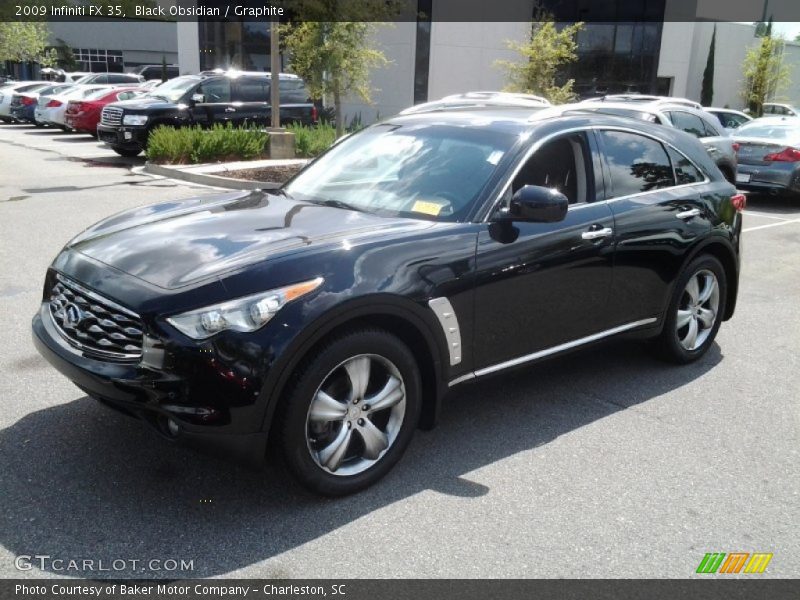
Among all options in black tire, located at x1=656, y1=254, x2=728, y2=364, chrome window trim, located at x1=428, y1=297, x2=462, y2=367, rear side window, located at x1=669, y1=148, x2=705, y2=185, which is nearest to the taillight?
black tire, located at x1=656, y1=254, x2=728, y2=364

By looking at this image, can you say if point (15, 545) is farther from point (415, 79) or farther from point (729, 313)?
point (415, 79)

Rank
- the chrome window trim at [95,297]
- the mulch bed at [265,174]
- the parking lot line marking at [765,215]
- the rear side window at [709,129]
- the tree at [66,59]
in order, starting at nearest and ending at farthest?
the chrome window trim at [95,297] → the rear side window at [709,129] → the parking lot line marking at [765,215] → the mulch bed at [265,174] → the tree at [66,59]

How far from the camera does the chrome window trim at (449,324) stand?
373cm

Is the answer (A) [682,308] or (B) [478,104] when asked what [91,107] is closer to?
(B) [478,104]

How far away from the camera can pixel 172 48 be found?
64562 mm

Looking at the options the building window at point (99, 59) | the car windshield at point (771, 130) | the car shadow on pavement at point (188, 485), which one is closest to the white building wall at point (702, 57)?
the car windshield at point (771, 130)

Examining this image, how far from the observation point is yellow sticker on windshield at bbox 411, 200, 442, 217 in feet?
13.4

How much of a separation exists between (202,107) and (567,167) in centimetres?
1461

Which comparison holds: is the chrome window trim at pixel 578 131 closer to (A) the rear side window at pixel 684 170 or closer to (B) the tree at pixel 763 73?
(A) the rear side window at pixel 684 170

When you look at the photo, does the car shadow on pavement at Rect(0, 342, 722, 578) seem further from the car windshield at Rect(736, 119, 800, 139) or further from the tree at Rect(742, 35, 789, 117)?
the tree at Rect(742, 35, 789, 117)

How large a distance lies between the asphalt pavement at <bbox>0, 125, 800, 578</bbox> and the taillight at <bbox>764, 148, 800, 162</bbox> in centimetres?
962

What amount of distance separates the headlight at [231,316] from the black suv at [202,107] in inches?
589

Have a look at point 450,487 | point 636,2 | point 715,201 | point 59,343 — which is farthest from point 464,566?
point 636,2

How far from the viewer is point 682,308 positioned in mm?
5434
